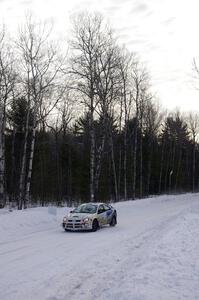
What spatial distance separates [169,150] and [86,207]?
6451 centimetres

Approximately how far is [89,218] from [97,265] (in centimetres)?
920

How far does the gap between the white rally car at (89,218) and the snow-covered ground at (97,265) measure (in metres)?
0.47

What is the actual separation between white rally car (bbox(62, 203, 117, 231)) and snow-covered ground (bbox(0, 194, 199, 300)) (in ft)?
1.53

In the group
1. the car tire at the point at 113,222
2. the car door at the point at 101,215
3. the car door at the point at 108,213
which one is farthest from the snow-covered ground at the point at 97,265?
the car tire at the point at 113,222

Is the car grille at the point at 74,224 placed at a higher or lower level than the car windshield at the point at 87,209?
lower

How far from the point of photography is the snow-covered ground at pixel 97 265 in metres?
8.56

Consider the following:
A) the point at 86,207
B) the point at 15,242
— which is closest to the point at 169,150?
the point at 86,207

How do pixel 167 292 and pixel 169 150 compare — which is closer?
pixel 167 292

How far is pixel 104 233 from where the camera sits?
2070 centimetres

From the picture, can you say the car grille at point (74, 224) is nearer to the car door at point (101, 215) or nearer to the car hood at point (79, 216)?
the car hood at point (79, 216)

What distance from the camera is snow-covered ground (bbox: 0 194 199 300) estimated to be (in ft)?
28.1

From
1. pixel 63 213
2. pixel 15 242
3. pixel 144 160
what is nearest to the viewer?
Answer: pixel 15 242

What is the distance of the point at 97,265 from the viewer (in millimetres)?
12203

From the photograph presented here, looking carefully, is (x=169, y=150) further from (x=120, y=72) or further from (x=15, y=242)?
(x=15, y=242)
